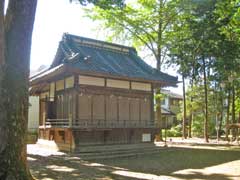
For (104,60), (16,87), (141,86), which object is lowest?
(16,87)

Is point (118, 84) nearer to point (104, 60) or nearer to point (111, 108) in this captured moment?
point (111, 108)

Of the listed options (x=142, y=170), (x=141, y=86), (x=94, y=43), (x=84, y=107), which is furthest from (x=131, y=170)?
(x=94, y=43)

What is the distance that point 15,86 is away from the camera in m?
6.17

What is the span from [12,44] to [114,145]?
1145 cm

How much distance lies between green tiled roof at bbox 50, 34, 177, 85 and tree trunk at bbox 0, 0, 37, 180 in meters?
8.90

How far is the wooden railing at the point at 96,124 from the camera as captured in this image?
15836 millimetres

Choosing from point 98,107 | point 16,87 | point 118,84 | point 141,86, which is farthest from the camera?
point 141,86

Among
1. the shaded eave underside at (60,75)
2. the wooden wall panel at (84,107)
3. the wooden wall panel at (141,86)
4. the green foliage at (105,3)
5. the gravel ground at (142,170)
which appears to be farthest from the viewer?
the wooden wall panel at (141,86)

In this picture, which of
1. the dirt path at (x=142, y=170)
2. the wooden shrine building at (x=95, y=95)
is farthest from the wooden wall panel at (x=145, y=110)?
the dirt path at (x=142, y=170)

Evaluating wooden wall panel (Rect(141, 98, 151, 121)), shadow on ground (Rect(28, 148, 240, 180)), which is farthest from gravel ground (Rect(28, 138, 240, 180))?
wooden wall panel (Rect(141, 98, 151, 121))

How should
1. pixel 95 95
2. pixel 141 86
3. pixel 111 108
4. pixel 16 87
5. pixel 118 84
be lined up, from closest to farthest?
pixel 16 87 < pixel 95 95 < pixel 111 108 < pixel 118 84 < pixel 141 86

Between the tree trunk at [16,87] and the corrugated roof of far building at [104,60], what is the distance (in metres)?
8.74

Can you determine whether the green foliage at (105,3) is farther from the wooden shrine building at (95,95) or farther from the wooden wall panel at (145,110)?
the wooden wall panel at (145,110)

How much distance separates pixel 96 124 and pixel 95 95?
1623 millimetres
